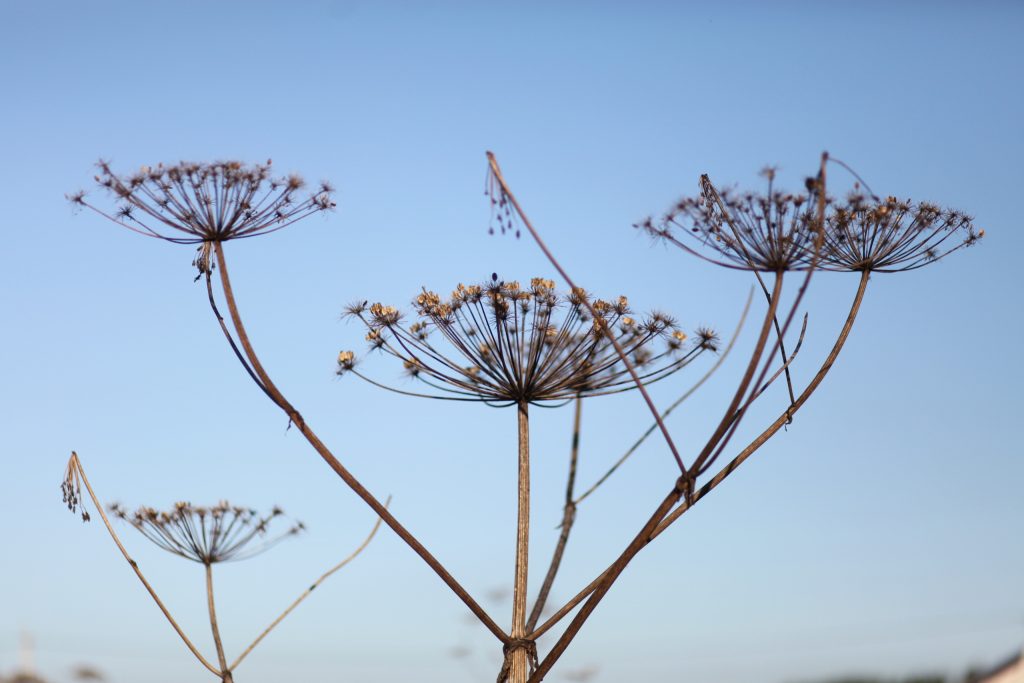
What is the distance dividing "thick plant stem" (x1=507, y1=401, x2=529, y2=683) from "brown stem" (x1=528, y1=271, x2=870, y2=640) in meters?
0.18

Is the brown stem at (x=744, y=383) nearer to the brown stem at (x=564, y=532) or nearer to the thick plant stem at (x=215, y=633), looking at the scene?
the brown stem at (x=564, y=532)

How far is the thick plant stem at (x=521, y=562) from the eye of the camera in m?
10.6

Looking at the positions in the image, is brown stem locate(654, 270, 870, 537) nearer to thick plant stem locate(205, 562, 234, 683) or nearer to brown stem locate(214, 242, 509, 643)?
brown stem locate(214, 242, 509, 643)

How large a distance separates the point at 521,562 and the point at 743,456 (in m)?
2.51

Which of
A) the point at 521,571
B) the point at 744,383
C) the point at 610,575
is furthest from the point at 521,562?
the point at 744,383

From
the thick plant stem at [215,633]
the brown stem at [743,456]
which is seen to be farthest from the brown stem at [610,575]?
the thick plant stem at [215,633]

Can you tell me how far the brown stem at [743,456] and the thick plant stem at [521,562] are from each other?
0.18 metres

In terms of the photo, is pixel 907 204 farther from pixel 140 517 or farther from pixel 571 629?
pixel 140 517

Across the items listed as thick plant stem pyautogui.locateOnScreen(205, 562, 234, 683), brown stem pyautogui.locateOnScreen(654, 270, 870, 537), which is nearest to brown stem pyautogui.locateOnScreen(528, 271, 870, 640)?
brown stem pyautogui.locateOnScreen(654, 270, 870, 537)

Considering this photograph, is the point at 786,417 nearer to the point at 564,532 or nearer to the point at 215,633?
the point at 564,532

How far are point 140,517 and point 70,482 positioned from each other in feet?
13.2

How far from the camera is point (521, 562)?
36.8 ft

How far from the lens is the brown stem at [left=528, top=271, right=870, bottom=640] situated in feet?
32.5

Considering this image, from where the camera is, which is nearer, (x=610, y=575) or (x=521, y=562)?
(x=610, y=575)
